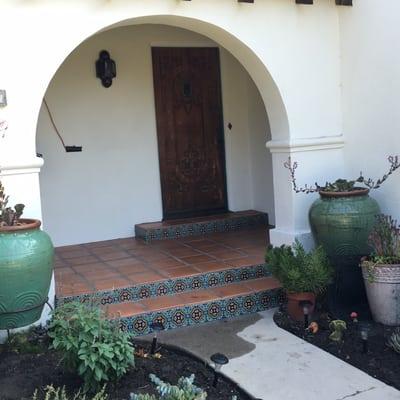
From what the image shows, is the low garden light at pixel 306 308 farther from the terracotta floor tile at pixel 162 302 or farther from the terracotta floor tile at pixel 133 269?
the terracotta floor tile at pixel 133 269

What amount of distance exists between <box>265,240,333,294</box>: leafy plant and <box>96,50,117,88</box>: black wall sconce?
2885 mm

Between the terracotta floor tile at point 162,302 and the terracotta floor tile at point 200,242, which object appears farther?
the terracotta floor tile at point 200,242

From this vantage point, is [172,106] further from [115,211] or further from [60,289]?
[60,289]

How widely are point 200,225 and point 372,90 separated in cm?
248

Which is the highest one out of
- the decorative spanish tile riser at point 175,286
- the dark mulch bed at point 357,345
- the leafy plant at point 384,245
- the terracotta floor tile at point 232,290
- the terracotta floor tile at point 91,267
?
the leafy plant at point 384,245

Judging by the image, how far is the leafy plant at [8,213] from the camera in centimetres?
384

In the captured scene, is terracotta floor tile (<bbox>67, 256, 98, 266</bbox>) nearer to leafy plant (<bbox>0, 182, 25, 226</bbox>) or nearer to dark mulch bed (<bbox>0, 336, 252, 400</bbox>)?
dark mulch bed (<bbox>0, 336, 252, 400</bbox>)

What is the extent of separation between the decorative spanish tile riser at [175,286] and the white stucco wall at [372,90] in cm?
132

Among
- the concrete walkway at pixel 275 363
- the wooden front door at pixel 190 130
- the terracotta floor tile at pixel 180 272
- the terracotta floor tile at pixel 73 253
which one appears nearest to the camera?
the concrete walkway at pixel 275 363

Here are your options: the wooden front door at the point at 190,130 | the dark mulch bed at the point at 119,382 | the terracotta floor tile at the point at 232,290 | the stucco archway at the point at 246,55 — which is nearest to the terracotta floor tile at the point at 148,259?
the terracotta floor tile at the point at 232,290

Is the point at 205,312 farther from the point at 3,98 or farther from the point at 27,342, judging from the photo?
the point at 3,98

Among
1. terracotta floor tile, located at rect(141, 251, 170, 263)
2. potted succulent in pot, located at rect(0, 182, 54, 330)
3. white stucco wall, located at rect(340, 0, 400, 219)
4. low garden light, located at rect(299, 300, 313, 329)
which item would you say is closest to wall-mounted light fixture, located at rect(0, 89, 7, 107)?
potted succulent in pot, located at rect(0, 182, 54, 330)

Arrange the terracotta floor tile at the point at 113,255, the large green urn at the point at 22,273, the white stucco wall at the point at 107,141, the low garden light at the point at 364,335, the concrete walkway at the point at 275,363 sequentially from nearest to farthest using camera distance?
the concrete walkway at the point at 275,363
the large green urn at the point at 22,273
the low garden light at the point at 364,335
the terracotta floor tile at the point at 113,255
the white stucco wall at the point at 107,141

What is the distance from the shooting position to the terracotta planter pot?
15.0ft
